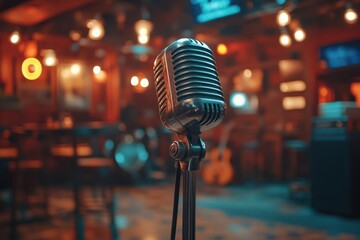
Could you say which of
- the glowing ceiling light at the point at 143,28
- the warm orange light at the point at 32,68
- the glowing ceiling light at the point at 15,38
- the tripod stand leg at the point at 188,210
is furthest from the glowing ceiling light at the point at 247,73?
the tripod stand leg at the point at 188,210

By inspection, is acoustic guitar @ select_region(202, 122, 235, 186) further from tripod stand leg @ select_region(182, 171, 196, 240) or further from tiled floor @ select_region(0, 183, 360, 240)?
tripod stand leg @ select_region(182, 171, 196, 240)

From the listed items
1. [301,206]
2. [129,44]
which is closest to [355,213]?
[301,206]

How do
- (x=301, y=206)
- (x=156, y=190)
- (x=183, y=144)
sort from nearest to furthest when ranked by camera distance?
(x=183, y=144) < (x=301, y=206) < (x=156, y=190)

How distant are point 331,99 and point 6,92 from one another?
17.6ft

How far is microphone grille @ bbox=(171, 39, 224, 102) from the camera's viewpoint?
1031mm

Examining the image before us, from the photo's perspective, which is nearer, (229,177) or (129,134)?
(229,177)

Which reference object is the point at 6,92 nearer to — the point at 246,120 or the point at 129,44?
the point at 129,44

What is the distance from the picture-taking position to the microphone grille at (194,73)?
1031 millimetres

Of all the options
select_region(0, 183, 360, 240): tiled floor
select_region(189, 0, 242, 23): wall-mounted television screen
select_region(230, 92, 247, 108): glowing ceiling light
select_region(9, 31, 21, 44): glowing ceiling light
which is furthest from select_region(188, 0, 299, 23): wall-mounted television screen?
select_region(230, 92, 247, 108): glowing ceiling light

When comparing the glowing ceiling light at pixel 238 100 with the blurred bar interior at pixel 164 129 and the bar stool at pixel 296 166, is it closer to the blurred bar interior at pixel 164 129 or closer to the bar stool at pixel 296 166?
the blurred bar interior at pixel 164 129

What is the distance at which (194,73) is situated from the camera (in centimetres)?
105

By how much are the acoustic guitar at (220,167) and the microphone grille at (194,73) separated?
579 cm

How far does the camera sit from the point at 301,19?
6.89m

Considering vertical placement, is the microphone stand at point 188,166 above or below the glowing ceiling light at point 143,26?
below
